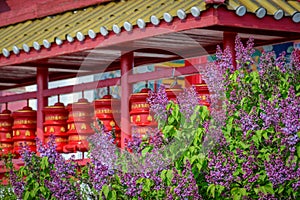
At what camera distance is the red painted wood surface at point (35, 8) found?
31.9 ft

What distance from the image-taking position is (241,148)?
6.04m

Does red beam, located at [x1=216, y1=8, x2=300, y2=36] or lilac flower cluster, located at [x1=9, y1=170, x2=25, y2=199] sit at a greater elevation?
red beam, located at [x1=216, y1=8, x2=300, y2=36]

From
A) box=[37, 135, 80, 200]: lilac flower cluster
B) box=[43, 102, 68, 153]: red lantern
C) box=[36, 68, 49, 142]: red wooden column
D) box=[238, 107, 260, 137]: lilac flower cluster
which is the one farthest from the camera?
box=[36, 68, 49, 142]: red wooden column

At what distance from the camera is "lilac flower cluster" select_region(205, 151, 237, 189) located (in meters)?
5.86

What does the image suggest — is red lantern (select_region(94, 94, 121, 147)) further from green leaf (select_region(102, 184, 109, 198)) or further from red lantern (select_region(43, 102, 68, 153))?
green leaf (select_region(102, 184, 109, 198))

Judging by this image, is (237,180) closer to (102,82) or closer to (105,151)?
(105,151)

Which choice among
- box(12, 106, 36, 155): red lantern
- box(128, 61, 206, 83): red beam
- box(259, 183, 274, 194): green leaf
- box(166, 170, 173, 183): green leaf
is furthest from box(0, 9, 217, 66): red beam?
box(259, 183, 274, 194): green leaf

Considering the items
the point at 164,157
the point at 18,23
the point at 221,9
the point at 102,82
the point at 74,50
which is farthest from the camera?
the point at 18,23

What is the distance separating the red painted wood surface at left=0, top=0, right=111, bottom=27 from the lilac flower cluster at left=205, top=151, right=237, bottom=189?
379 centimetres

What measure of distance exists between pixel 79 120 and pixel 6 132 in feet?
5.31

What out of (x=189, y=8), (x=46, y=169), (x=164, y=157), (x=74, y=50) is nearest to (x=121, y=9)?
(x=74, y=50)

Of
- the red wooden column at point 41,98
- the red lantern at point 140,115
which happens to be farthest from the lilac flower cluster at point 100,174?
the red wooden column at point 41,98

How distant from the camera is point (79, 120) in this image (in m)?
9.18

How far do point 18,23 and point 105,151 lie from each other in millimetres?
4427
